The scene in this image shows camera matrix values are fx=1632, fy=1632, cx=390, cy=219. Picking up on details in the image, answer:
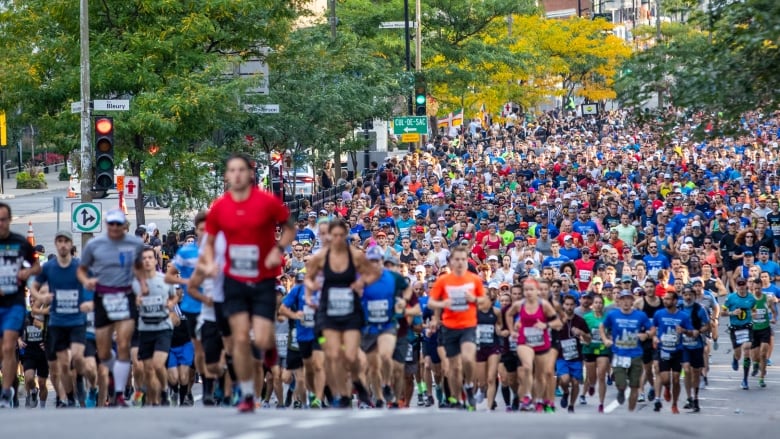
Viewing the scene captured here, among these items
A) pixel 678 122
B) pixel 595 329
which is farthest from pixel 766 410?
pixel 678 122

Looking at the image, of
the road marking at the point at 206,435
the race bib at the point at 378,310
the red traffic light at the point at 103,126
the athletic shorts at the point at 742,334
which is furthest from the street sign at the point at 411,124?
the road marking at the point at 206,435

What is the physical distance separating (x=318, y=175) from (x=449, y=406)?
3441cm

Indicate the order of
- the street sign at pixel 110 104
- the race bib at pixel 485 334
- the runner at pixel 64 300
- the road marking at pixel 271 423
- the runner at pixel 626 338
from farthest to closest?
the street sign at pixel 110 104, the runner at pixel 626 338, the race bib at pixel 485 334, the runner at pixel 64 300, the road marking at pixel 271 423

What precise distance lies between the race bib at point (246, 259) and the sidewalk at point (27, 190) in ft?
160

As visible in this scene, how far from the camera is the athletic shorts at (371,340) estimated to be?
1551 cm

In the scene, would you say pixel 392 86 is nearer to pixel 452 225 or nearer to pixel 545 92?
pixel 452 225

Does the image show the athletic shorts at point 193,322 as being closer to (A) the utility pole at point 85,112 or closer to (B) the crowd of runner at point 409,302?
(B) the crowd of runner at point 409,302

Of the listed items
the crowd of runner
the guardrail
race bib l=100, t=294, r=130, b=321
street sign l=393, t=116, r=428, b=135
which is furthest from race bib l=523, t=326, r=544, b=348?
street sign l=393, t=116, r=428, b=135

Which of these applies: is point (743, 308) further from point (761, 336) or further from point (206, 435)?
point (206, 435)

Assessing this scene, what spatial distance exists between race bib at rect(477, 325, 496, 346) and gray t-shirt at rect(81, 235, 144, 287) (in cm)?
555

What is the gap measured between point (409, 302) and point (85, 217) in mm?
10175

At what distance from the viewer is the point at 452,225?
32.6 metres

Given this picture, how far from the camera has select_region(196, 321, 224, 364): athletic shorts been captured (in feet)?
46.3

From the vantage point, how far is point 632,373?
20.6 metres
